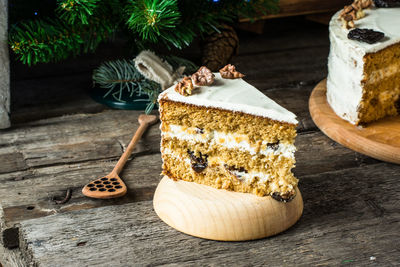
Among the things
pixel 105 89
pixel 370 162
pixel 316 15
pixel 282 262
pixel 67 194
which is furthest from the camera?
pixel 316 15

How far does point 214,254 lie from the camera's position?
5.51 feet

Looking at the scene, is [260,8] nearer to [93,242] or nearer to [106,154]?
[106,154]

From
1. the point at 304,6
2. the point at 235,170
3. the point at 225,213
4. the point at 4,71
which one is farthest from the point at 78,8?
the point at 304,6

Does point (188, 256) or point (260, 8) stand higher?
point (260, 8)

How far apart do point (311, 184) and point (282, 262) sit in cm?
43

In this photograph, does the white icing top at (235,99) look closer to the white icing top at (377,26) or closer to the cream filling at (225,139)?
the cream filling at (225,139)

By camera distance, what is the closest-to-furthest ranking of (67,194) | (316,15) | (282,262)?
1. (282,262)
2. (67,194)
3. (316,15)

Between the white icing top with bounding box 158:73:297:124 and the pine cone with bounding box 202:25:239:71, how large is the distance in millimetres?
829

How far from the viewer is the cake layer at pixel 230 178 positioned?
177 cm

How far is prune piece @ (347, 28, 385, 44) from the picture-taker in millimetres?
2234

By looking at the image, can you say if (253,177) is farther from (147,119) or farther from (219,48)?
(219,48)

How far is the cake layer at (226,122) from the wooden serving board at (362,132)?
51 centimetres

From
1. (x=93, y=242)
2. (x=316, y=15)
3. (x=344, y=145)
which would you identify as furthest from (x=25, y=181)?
(x=316, y=15)

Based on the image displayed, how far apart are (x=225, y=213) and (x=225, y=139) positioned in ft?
0.76
